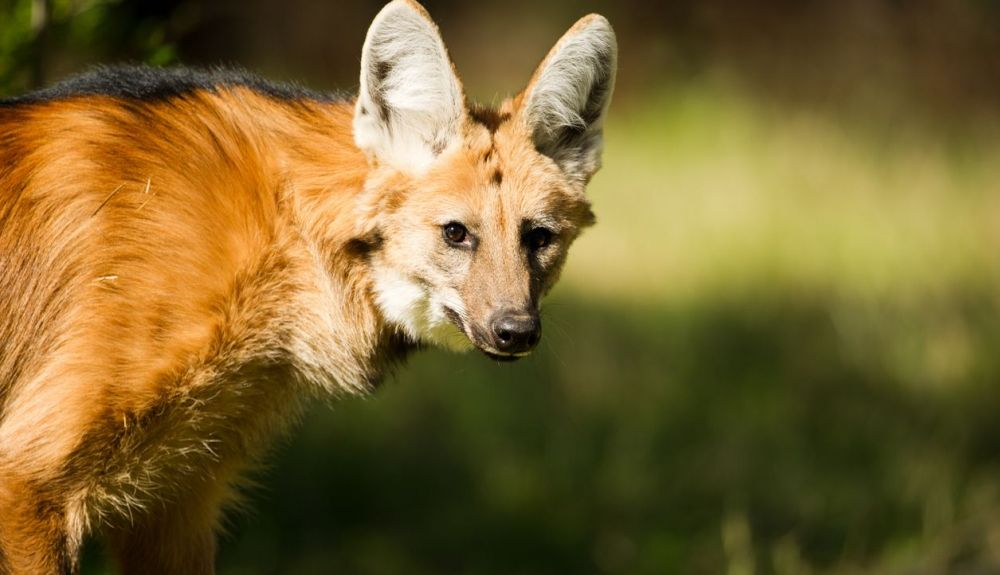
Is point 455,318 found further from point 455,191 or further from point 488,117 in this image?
point 488,117

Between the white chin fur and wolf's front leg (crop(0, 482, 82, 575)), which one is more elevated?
the white chin fur

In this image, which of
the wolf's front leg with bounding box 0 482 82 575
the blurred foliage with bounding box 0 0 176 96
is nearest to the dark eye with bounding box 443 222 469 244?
the wolf's front leg with bounding box 0 482 82 575

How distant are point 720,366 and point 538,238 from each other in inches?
125

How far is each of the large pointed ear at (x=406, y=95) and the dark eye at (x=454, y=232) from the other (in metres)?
0.19

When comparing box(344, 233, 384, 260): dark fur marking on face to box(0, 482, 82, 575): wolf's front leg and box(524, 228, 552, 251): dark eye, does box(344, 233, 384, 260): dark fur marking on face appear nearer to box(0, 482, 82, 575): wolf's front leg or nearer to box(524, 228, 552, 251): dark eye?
box(524, 228, 552, 251): dark eye

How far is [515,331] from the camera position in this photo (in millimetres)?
2885

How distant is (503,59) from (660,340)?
4.85m

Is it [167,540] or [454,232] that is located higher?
[454,232]

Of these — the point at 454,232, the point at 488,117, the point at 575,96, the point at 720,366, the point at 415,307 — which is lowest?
the point at 720,366

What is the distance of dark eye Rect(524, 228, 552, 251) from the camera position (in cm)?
312

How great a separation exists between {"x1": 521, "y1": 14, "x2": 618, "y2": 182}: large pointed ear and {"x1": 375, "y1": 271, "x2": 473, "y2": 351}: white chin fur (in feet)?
1.84

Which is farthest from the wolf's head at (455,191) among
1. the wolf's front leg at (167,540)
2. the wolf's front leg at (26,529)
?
the wolf's front leg at (26,529)

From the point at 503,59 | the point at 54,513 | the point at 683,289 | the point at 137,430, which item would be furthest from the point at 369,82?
the point at 503,59

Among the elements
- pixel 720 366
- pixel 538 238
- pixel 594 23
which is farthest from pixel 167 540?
pixel 720 366
